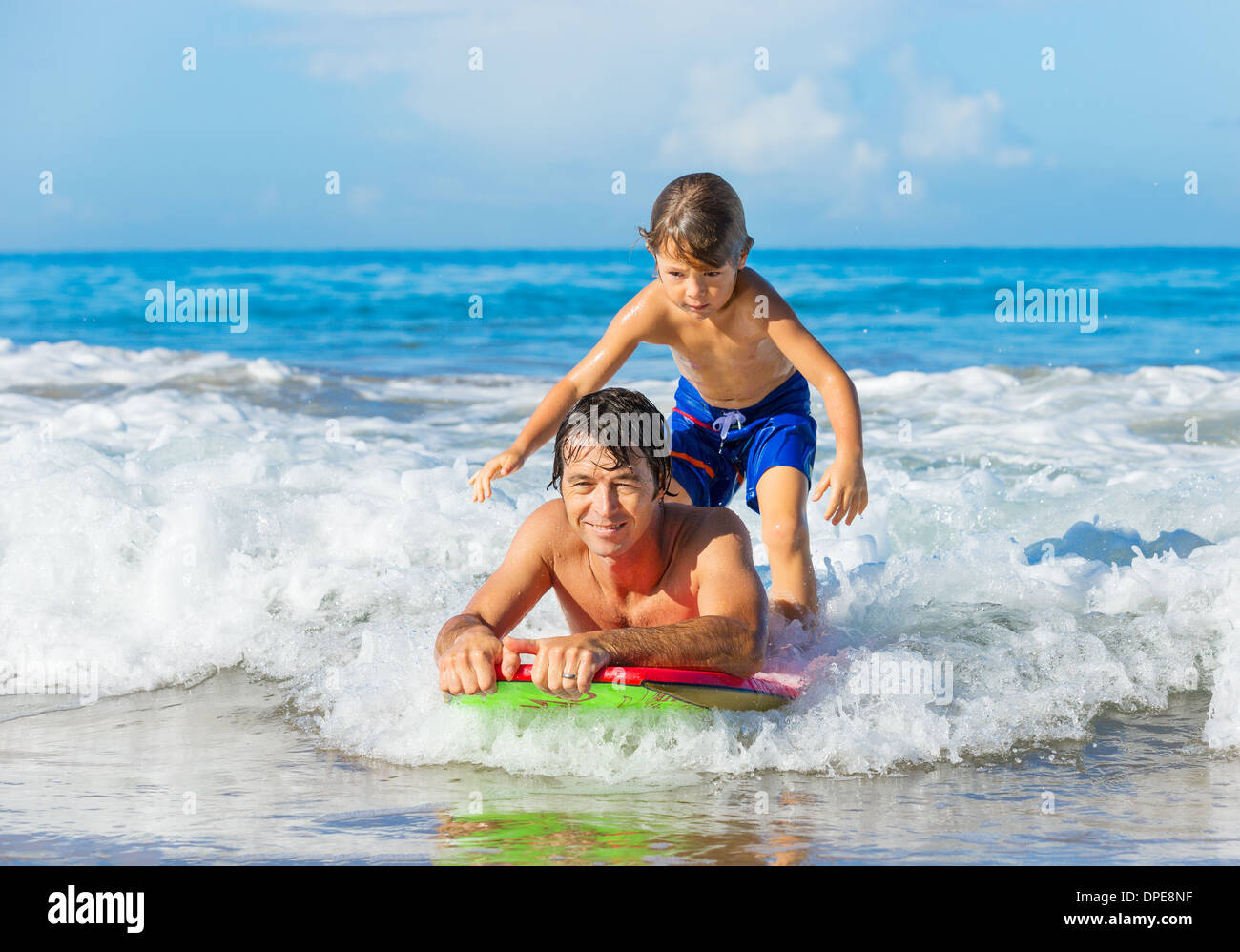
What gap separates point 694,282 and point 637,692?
54.9 inches

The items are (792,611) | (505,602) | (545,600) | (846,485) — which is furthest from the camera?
(545,600)

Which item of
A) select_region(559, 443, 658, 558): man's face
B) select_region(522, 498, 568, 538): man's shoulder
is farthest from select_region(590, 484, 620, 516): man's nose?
select_region(522, 498, 568, 538): man's shoulder

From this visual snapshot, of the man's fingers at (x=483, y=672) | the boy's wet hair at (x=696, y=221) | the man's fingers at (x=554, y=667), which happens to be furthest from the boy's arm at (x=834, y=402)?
the man's fingers at (x=483, y=672)

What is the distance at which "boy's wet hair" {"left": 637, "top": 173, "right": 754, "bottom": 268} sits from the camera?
3900mm

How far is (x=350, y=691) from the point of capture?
4.13m

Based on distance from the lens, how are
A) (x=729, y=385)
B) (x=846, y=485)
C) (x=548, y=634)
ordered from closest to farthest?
(x=846, y=485) → (x=729, y=385) → (x=548, y=634)

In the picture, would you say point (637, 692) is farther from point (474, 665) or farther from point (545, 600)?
point (545, 600)

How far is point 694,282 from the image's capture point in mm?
3994

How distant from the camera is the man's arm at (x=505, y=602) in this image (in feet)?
10.8

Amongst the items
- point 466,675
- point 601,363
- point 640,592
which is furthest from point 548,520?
point 601,363

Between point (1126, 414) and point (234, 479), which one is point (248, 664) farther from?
point (1126, 414)

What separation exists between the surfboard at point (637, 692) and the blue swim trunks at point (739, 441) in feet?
3.93

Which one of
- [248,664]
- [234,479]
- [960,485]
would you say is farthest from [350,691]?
[960,485]
